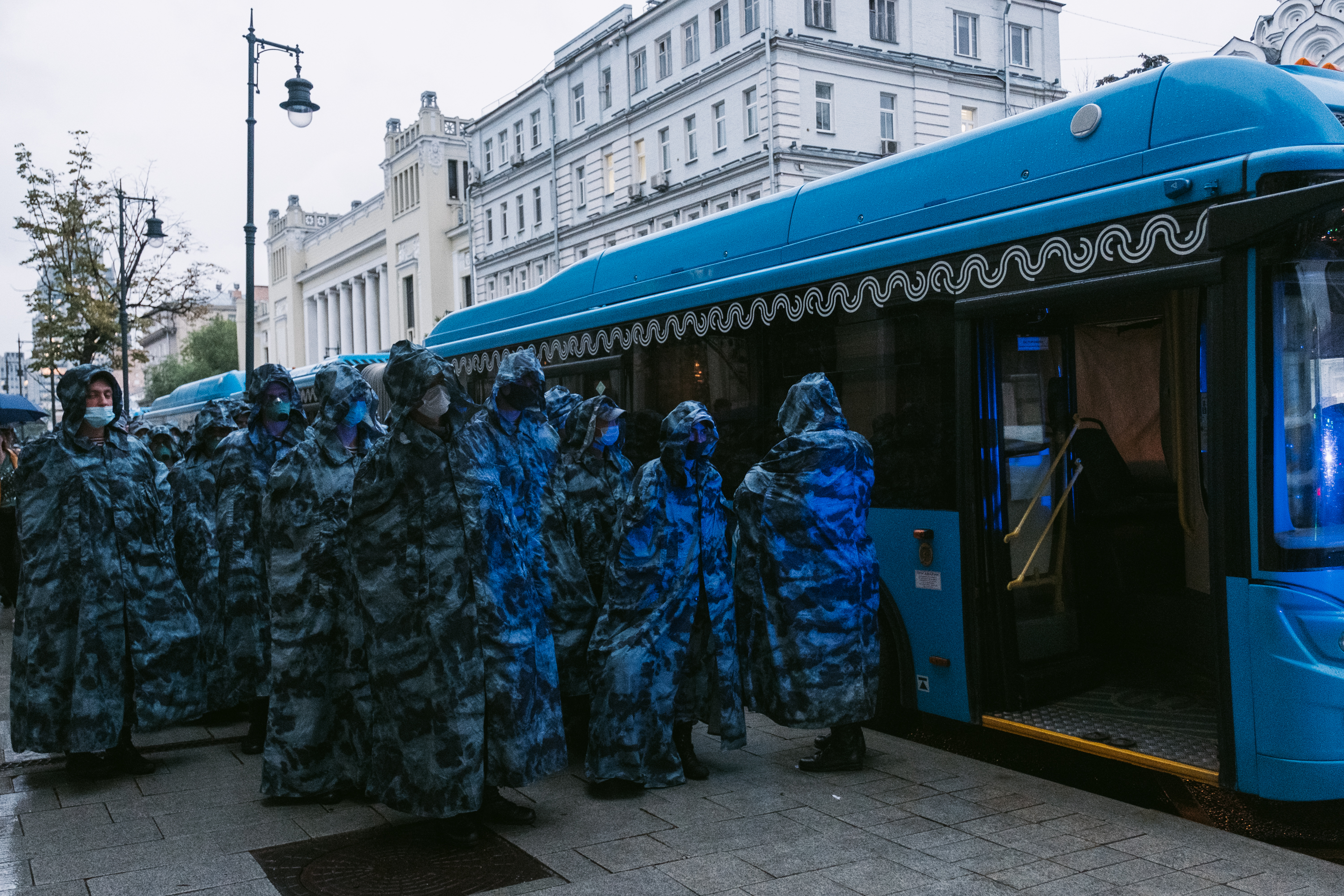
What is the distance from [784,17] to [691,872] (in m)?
32.3

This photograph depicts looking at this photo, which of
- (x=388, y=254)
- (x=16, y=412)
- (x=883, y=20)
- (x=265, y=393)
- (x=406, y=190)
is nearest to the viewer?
(x=265, y=393)

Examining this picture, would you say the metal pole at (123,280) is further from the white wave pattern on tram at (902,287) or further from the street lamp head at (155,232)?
the white wave pattern on tram at (902,287)

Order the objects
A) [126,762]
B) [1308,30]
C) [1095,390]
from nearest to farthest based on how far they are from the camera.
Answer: [126,762] → [1095,390] → [1308,30]

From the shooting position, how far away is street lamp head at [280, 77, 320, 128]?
1661cm

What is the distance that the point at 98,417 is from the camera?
605 cm

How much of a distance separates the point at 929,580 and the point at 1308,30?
31.0 m

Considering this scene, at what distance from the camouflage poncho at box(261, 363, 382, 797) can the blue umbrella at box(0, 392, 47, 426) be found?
1199 cm

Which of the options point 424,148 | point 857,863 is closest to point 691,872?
point 857,863

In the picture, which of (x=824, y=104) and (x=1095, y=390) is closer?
(x=1095, y=390)

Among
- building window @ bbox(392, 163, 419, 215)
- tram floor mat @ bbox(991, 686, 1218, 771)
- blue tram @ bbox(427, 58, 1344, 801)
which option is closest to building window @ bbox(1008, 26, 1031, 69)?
building window @ bbox(392, 163, 419, 215)

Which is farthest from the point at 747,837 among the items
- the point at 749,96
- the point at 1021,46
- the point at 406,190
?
the point at 406,190

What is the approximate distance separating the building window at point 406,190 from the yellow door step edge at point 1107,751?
182 ft

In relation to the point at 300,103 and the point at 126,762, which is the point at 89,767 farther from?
the point at 300,103

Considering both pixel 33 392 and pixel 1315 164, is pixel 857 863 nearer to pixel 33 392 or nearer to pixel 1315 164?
pixel 1315 164
